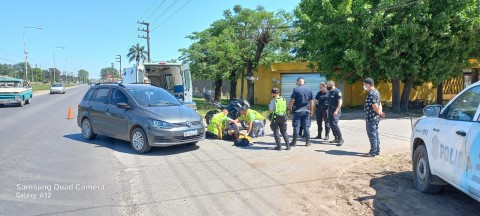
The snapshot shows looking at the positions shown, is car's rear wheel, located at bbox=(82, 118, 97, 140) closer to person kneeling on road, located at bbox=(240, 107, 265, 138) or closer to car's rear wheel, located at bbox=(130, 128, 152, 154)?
car's rear wheel, located at bbox=(130, 128, 152, 154)

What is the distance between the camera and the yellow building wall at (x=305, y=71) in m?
20.9

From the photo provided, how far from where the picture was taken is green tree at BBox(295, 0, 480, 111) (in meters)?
14.3

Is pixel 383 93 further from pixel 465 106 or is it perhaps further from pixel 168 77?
pixel 465 106

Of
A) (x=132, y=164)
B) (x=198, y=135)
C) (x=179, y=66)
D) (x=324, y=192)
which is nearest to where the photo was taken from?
(x=324, y=192)

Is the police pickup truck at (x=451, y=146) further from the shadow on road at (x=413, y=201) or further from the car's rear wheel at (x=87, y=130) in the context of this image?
the car's rear wheel at (x=87, y=130)

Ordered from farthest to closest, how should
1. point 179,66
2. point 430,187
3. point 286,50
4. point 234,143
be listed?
point 286,50
point 179,66
point 234,143
point 430,187

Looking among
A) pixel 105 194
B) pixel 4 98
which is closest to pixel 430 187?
pixel 105 194

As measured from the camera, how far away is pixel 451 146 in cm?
401

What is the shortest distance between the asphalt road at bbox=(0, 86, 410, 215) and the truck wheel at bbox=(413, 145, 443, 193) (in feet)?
4.14

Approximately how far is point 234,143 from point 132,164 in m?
2.94

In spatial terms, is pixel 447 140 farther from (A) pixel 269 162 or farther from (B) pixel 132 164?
(B) pixel 132 164

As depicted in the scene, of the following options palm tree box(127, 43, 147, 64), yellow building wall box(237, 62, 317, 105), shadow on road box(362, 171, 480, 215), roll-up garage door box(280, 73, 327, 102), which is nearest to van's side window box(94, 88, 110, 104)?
shadow on road box(362, 171, 480, 215)

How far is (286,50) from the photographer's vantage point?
22.2 meters

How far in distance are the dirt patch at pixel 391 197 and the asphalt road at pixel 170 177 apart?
0.23 metres
